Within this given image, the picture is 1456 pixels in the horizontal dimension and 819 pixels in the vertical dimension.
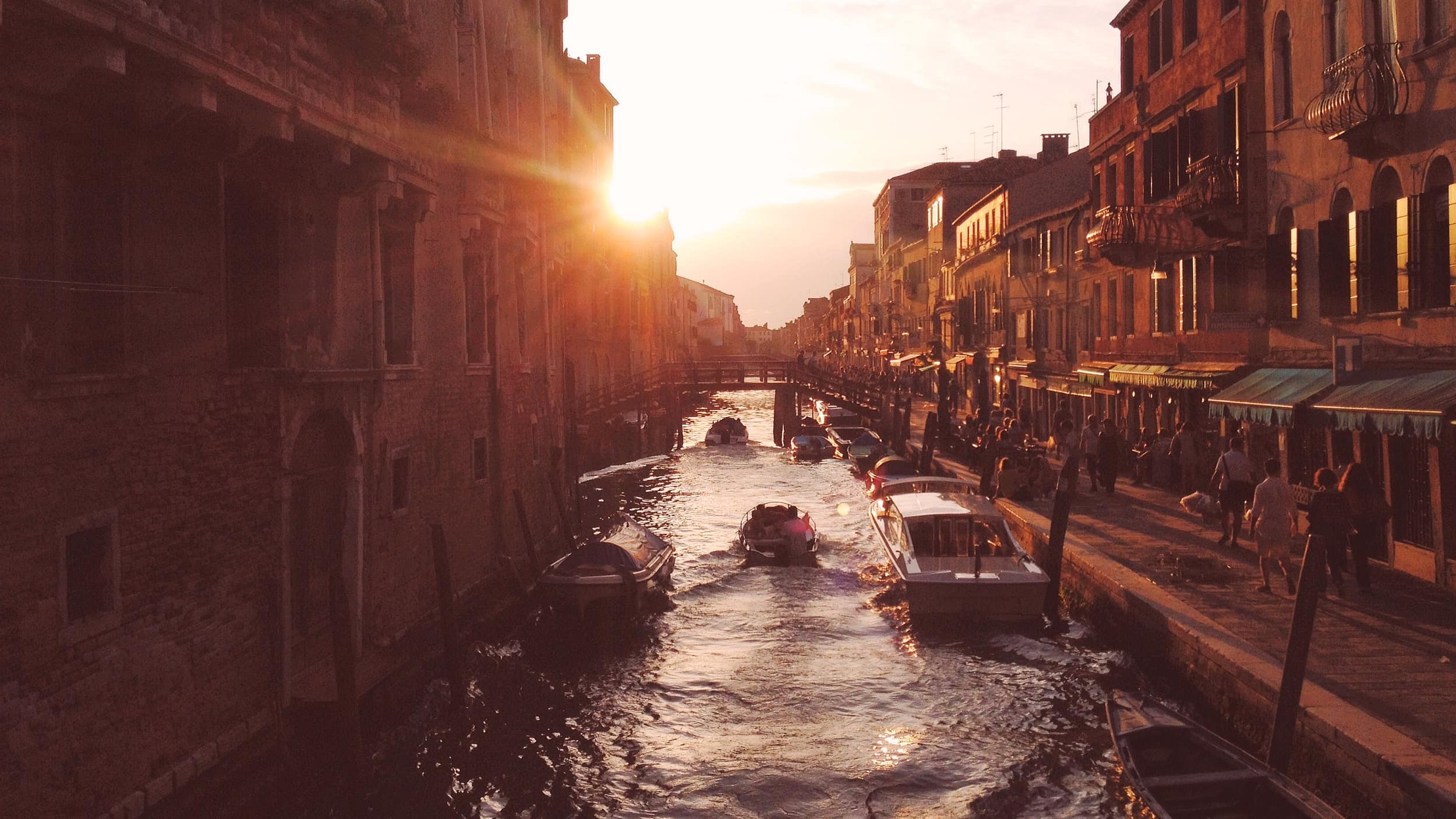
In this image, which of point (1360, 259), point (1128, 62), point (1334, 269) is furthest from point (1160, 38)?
point (1360, 259)

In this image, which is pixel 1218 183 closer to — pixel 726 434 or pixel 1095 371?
pixel 1095 371

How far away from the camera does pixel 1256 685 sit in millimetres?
9594

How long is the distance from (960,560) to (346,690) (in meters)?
9.01

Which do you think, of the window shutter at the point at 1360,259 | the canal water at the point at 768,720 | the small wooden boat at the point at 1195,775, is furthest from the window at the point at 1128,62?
the small wooden boat at the point at 1195,775

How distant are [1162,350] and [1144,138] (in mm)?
4694

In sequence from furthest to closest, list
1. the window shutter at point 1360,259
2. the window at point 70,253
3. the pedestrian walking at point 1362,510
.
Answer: the window shutter at point 1360,259 < the pedestrian walking at point 1362,510 < the window at point 70,253

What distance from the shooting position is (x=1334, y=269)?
15414mm

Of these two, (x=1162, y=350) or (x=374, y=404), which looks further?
(x=1162, y=350)

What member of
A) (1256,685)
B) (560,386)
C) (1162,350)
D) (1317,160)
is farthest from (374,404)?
(1162,350)

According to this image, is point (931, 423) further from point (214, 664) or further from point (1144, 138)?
point (214, 664)

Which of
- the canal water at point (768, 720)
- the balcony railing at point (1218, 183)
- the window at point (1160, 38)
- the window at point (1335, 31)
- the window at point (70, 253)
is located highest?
the window at point (1160, 38)

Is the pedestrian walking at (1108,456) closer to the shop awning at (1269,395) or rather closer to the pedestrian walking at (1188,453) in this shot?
the pedestrian walking at (1188,453)

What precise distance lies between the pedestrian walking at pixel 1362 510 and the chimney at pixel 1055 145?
43.7 metres

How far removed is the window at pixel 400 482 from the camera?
1408 centimetres
